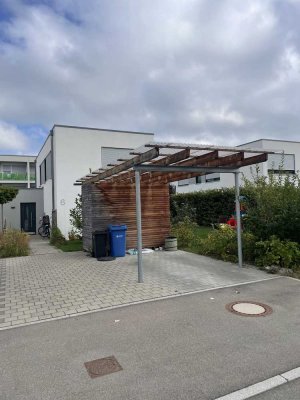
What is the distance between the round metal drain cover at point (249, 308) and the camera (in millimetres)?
4973

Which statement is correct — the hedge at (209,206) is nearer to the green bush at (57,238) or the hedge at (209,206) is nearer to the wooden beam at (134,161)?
the green bush at (57,238)

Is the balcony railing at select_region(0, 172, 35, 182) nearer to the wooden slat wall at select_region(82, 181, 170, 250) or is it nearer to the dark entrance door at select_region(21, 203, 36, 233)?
the dark entrance door at select_region(21, 203, 36, 233)

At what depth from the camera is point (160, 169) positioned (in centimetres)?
731

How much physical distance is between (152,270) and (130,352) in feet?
14.5

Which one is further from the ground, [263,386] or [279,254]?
[279,254]

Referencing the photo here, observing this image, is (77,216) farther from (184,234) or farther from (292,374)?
(292,374)

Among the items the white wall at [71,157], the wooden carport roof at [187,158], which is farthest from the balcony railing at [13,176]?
the wooden carport roof at [187,158]

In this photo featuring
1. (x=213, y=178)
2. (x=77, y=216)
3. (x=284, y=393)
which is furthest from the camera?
(x=213, y=178)

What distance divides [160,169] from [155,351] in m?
4.25

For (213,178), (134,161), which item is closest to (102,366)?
(134,161)

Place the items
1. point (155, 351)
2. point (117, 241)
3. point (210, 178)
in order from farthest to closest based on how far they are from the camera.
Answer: point (210, 178), point (117, 241), point (155, 351)

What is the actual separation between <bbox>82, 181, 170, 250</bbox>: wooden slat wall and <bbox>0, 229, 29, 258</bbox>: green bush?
2.20m

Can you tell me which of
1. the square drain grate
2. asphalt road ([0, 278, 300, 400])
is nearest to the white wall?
asphalt road ([0, 278, 300, 400])

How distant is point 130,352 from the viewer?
380cm
